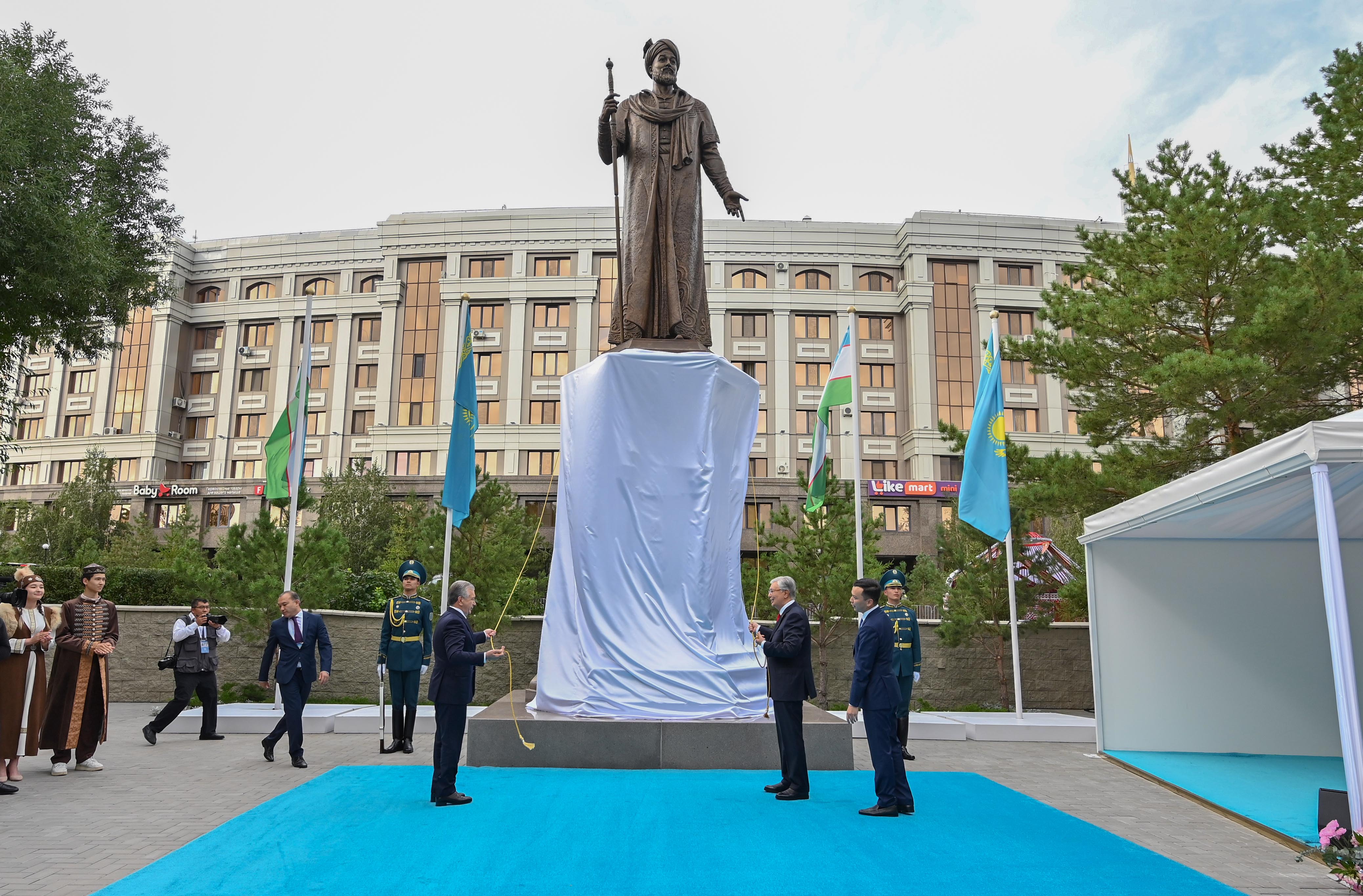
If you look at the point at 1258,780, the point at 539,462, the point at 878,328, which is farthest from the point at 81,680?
the point at 878,328

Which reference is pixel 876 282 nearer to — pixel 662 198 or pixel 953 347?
pixel 953 347

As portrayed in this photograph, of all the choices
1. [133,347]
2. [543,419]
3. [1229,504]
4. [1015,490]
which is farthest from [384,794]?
[133,347]

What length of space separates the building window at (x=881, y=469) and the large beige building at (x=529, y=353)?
9cm

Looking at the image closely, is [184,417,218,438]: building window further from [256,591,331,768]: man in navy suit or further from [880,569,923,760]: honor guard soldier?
[880,569,923,760]: honor guard soldier

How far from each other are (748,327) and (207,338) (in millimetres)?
34905

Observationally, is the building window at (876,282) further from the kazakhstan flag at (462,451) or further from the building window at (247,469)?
the kazakhstan flag at (462,451)

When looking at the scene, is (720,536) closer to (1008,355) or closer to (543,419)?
(1008,355)

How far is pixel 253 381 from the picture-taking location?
56.8 metres

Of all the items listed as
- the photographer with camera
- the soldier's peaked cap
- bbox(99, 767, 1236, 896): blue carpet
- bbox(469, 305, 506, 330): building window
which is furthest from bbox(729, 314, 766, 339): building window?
bbox(99, 767, 1236, 896): blue carpet

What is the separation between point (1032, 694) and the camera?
56.4 ft

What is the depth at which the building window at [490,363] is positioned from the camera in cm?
5184

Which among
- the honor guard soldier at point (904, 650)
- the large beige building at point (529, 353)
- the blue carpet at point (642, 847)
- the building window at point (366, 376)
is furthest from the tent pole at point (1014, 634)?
the building window at point (366, 376)

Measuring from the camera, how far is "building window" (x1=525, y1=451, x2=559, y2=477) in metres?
50.0

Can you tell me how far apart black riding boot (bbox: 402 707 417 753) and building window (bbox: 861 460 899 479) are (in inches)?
1697
